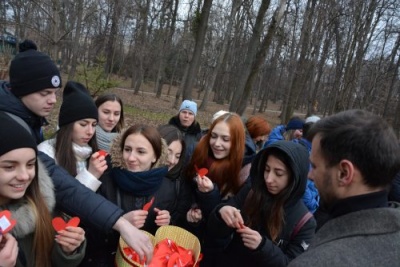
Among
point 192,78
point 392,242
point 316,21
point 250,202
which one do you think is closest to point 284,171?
point 250,202

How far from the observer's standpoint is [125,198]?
8.04 feet

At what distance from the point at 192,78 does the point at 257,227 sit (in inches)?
511

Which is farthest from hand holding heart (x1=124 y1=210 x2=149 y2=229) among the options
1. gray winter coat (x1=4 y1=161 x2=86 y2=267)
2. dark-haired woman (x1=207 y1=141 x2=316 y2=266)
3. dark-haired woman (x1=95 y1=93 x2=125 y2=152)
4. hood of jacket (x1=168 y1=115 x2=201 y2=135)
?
hood of jacket (x1=168 y1=115 x2=201 y2=135)

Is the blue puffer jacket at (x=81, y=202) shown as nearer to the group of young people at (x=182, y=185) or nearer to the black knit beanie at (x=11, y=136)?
the group of young people at (x=182, y=185)

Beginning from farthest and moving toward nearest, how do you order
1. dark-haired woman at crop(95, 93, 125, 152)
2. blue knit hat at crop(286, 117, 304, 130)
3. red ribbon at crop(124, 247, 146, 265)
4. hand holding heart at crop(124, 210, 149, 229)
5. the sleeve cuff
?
1. blue knit hat at crop(286, 117, 304, 130)
2. dark-haired woman at crop(95, 93, 125, 152)
3. the sleeve cuff
4. hand holding heart at crop(124, 210, 149, 229)
5. red ribbon at crop(124, 247, 146, 265)

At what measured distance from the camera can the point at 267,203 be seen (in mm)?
2377

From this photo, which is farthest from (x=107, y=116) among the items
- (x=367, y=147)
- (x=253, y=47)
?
(x=253, y=47)

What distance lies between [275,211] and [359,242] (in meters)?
1.10

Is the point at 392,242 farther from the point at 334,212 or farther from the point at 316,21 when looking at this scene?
the point at 316,21

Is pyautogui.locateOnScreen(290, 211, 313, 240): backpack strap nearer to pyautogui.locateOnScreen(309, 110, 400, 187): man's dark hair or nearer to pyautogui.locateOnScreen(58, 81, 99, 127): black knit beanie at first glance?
pyautogui.locateOnScreen(309, 110, 400, 187): man's dark hair

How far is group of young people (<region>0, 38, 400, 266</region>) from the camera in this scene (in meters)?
1.33

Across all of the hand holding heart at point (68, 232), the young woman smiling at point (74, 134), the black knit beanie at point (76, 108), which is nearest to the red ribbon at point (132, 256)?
the hand holding heart at point (68, 232)

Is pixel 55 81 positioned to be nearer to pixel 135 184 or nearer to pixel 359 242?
pixel 135 184

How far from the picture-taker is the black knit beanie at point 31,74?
7.57 feet
